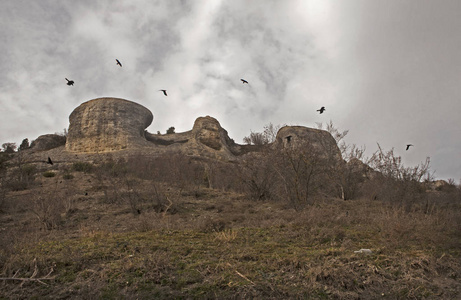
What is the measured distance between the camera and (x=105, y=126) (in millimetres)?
34625

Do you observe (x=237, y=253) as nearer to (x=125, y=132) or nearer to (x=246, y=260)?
(x=246, y=260)

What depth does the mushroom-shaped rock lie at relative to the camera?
33531 mm

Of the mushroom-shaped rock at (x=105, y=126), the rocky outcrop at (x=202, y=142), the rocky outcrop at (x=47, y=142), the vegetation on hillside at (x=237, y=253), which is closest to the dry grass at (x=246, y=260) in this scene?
the vegetation on hillside at (x=237, y=253)

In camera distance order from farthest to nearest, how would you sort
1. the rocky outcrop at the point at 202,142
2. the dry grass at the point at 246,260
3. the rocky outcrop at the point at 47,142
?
the rocky outcrop at the point at 47,142 → the rocky outcrop at the point at 202,142 → the dry grass at the point at 246,260

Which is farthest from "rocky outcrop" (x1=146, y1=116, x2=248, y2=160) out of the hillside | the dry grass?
the dry grass

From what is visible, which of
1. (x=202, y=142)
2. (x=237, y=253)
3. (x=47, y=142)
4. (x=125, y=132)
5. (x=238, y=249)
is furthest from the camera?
(x=47, y=142)

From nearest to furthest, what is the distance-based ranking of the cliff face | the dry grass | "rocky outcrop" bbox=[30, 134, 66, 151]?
the dry grass → the cliff face → "rocky outcrop" bbox=[30, 134, 66, 151]

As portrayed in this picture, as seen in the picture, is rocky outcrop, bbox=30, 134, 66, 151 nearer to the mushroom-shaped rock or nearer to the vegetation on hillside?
the mushroom-shaped rock

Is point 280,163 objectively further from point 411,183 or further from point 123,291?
point 123,291

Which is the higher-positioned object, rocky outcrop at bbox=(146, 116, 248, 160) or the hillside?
rocky outcrop at bbox=(146, 116, 248, 160)

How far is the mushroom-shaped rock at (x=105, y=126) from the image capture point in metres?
33.5

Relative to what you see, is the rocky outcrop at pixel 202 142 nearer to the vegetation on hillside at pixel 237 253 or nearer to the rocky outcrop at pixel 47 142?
the rocky outcrop at pixel 47 142

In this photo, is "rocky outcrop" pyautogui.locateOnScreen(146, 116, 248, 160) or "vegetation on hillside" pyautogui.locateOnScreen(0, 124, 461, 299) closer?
"vegetation on hillside" pyautogui.locateOnScreen(0, 124, 461, 299)

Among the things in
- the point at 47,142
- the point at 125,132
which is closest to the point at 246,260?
the point at 125,132
